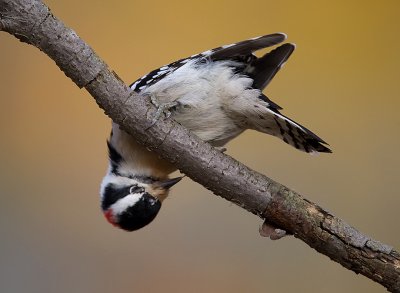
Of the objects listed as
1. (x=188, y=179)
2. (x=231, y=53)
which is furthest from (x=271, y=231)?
(x=188, y=179)

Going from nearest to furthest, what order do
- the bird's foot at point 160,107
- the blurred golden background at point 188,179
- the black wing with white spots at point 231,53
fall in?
the bird's foot at point 160,107 < the black wing with white spots at point 231,53 < the blurred golden background at point 188,179

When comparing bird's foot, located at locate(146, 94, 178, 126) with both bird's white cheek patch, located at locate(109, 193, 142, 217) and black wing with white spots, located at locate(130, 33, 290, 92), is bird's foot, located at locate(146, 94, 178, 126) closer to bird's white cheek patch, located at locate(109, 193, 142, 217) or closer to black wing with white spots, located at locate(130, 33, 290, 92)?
black wing with white spots, located at locate(130, 33, 290, 92)

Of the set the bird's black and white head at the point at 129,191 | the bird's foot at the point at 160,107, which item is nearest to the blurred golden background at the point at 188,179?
the bird's black and white head at the point at 129,191

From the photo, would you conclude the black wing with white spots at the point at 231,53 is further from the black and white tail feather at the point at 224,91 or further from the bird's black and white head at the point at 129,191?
the bird's black and white head at the point at 129,191

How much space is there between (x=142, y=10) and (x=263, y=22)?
0.51 m

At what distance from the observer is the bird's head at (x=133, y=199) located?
170 centimetres

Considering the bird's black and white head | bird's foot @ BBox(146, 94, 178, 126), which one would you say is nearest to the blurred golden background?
the bird's black and white head

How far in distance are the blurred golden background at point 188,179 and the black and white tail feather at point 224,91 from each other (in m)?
0.82

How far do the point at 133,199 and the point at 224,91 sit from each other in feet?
1.28

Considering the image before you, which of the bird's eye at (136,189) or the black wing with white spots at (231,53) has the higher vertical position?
the black wing with white spots at (231,53)

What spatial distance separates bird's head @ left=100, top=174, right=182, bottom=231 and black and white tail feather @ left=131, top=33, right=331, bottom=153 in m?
0.19

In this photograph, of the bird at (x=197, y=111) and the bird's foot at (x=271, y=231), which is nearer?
the bird's foot at (x=271, y=231)

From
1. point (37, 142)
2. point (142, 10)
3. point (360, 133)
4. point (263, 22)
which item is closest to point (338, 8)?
point (263, 22)

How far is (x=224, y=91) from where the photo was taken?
1.70m
